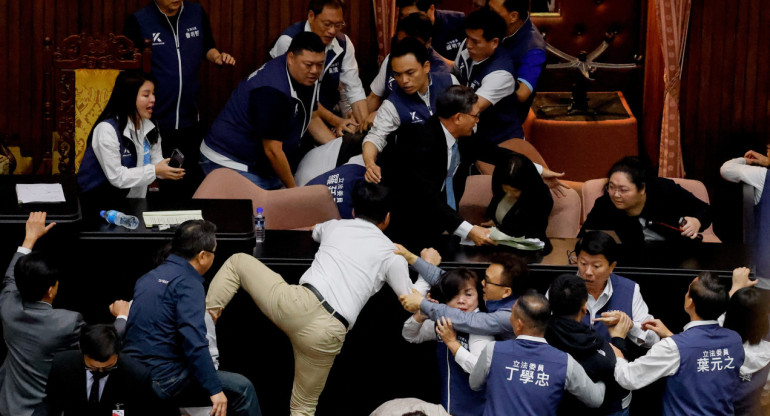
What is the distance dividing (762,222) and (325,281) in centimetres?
236

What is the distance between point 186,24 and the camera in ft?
20.4

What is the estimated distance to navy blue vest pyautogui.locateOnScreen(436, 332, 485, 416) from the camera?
414 centimetres

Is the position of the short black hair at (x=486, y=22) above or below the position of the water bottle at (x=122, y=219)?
above

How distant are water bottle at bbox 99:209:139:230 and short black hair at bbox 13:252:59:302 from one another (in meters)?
0.71

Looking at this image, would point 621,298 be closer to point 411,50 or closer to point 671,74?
point 411,50

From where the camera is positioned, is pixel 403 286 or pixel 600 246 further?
pixel 403 286

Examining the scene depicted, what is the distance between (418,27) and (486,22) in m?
0.41

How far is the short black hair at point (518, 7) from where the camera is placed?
247 inches

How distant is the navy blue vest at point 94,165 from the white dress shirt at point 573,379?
212 centimetres

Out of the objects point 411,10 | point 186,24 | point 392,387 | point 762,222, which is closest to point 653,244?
point 762,222

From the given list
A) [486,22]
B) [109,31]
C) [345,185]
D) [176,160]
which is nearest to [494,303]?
[345,185]

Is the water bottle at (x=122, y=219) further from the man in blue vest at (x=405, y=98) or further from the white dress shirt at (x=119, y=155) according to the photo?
the man in blue vest at (x=405, y=98)

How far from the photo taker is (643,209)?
5.01 m

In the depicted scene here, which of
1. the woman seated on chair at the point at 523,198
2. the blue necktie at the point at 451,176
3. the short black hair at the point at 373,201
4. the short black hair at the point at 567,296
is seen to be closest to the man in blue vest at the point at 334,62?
the blue necktie at the point at 451,176
